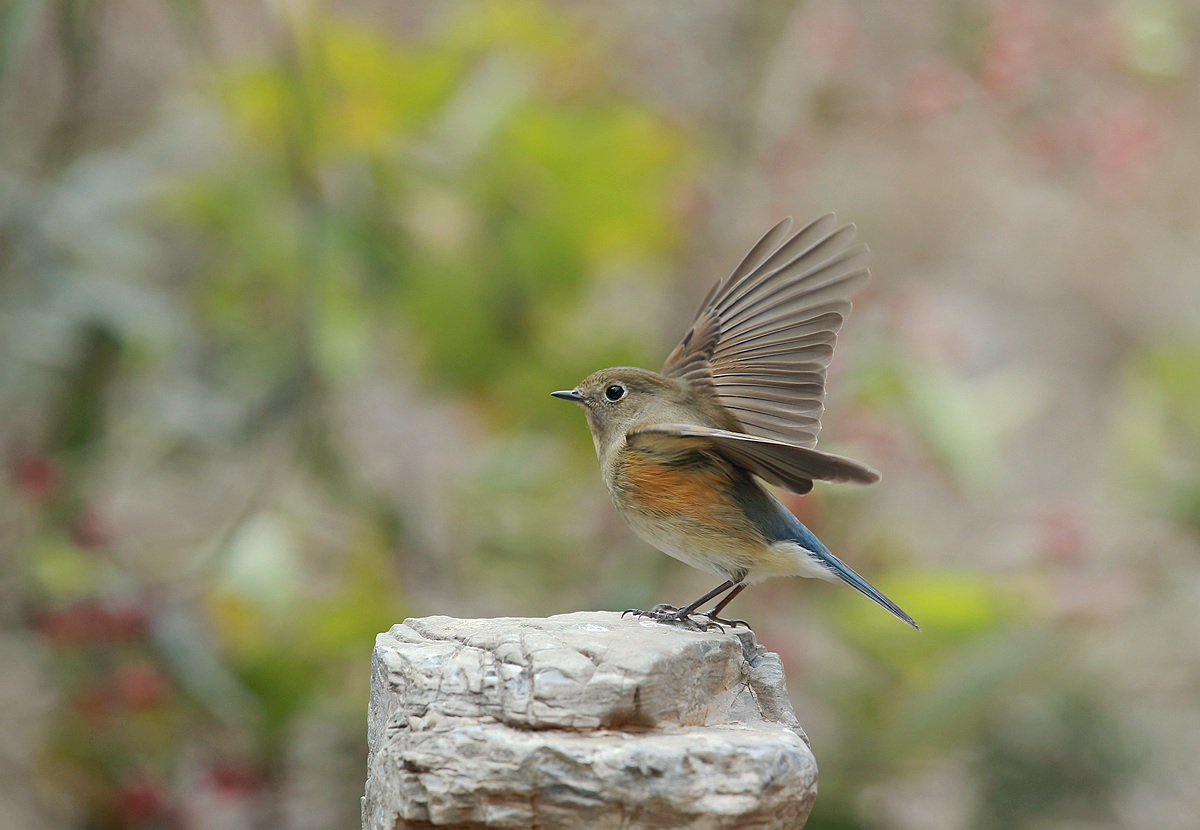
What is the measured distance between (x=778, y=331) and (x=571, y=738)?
1124 mm

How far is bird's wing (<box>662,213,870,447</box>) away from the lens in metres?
2.76

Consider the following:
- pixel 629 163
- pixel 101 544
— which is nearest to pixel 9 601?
pixel 101 544

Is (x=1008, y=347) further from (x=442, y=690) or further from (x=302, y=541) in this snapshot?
(x=442, y=690)

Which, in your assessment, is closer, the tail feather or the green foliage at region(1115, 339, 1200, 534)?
the tail feather

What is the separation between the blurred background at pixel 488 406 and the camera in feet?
14.5

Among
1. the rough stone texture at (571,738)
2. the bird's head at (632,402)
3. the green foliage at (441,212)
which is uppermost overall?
the green foliage at (441,212)

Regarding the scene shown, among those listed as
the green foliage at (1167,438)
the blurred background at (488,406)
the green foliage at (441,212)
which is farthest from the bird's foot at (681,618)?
the green foliage at (1167,438)

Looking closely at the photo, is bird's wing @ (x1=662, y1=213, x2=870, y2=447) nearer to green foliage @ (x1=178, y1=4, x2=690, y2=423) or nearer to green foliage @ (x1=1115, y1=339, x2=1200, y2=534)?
green foliage @ (x1=178, y1=4, x2=690, y2=423)

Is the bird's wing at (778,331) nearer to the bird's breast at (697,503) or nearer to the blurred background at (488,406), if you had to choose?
the bird's breast at (697,503)

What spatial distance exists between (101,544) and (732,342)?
95.0 inches

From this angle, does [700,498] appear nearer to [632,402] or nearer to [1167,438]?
[632,402]

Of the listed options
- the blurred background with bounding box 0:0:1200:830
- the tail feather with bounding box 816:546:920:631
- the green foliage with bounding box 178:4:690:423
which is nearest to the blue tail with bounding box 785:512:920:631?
the tail feather with bounding box 816:546:920:631

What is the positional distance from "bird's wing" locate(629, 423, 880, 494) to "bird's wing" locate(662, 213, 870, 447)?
263mm

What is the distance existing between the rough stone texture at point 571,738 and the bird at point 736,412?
42cm
